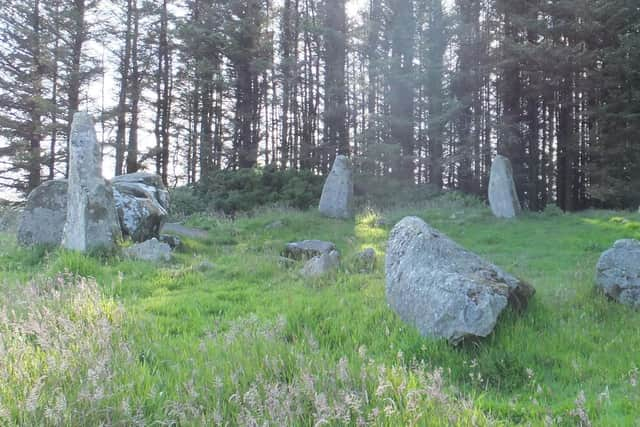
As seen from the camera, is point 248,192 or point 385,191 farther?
point 385,191

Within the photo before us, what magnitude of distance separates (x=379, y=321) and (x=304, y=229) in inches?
385

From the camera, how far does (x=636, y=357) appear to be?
12.1 ft

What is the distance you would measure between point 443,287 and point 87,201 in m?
7.43

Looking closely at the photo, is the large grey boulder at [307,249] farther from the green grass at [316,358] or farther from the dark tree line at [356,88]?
the dark tree line at [356,88]

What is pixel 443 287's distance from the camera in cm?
434

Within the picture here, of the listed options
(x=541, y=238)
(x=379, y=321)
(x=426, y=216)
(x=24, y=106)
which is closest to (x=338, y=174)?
(x=426, y=216)

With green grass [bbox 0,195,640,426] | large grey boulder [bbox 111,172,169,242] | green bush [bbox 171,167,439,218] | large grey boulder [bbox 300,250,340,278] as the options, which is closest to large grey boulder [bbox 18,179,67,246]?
large grey boulder [bbox 111,172,169,242]

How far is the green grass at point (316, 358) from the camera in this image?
265 cm

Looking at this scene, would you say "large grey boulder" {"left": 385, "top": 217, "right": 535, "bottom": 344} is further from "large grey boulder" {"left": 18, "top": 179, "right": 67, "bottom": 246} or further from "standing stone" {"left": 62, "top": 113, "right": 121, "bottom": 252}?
"large grey boulder" {"left": 18, "top": 179, "right": 67, "bottom": 246}

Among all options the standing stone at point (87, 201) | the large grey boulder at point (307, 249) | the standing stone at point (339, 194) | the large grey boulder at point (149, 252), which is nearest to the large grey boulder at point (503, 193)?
the standing stone at point (339, 194)

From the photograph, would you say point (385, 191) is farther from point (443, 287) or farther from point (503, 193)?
point (443, 287)

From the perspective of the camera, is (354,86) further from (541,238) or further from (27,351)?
(27,351)

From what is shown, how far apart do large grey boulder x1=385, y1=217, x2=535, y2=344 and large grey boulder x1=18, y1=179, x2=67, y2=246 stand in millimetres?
8139

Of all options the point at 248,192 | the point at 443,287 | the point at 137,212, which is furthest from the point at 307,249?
the point at 248,192
